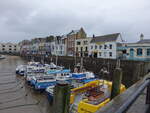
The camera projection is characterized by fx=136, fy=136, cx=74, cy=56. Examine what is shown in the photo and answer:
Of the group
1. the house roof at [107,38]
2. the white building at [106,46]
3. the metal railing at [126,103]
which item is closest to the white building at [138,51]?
the white building at [106,46]

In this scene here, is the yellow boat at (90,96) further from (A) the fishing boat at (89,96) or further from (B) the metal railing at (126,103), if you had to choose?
(B) the metal railing at (126,103)

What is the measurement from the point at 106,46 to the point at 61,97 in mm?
35634

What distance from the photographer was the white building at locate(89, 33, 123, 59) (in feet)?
114

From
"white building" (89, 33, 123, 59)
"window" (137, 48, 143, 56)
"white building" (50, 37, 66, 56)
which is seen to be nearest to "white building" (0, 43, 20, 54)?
"white building" (50, 37, 66, 56)

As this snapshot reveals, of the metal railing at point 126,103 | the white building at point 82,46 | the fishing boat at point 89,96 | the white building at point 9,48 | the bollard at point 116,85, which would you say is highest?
the white building at point 9,48

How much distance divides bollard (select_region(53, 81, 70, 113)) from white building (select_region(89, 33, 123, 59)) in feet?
106

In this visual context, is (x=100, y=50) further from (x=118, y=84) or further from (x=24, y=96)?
(x=118, y=84)

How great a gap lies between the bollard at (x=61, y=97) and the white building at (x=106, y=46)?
106ft

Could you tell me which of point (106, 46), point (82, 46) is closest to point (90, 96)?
point (106, 46)

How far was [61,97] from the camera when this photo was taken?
7.80 ft

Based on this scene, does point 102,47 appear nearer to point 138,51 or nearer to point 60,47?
point 138,51

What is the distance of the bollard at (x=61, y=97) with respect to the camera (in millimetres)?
2359

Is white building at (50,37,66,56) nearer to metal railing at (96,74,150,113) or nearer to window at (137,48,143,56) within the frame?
window at (137,48,143,56)

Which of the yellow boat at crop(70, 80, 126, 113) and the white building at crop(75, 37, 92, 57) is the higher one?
the white building at crop(75, 37, 92, 57)
